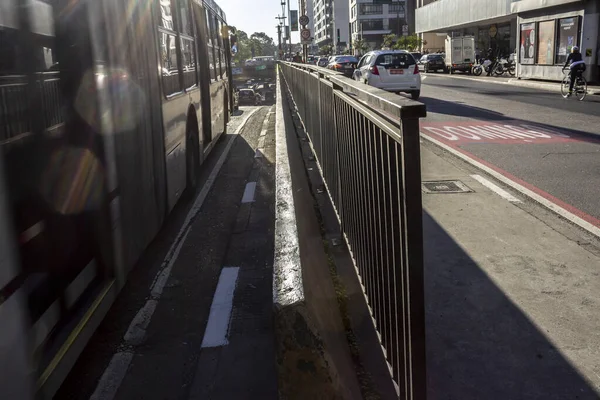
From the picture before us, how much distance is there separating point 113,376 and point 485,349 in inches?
92.5

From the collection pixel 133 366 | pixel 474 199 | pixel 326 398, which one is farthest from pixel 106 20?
pixel 474 199

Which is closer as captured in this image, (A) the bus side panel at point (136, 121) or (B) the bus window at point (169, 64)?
(A) the bus side panel at point (136, 121)

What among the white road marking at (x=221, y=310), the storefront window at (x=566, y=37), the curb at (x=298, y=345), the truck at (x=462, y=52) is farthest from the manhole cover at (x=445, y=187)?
the truck at (x=462, y=52)

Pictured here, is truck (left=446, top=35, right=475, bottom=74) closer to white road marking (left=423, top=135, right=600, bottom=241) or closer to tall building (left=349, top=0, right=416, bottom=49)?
white road marking (left=423, top=135, right=600, bottom=241)

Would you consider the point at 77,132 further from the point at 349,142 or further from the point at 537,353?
the point at 537,353

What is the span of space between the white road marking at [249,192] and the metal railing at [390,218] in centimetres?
423

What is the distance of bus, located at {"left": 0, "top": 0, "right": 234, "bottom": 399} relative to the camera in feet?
9.24

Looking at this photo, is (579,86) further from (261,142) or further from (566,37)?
(261,142)

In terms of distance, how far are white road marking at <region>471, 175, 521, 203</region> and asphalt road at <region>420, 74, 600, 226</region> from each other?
1.40ft

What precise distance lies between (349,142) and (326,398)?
6.86 ft

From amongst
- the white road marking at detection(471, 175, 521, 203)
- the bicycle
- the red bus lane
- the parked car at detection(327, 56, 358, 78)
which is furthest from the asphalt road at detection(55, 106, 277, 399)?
the parked car at detection(327, 56, 358, 78)

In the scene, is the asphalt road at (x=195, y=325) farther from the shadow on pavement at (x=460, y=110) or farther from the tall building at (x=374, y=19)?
the tall building at (x=374, y=19)

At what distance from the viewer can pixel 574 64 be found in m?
20.7

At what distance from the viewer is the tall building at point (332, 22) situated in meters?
137
